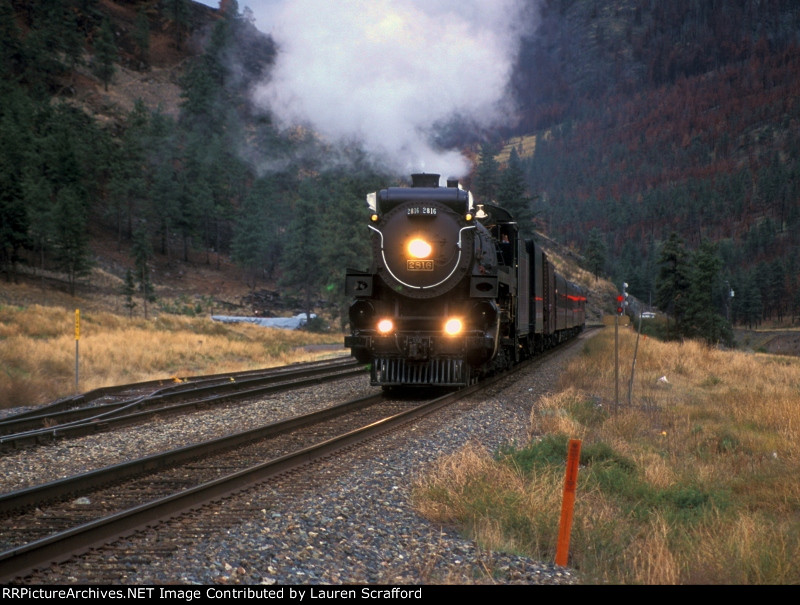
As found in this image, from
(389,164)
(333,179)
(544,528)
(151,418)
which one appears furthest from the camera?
(333,179)

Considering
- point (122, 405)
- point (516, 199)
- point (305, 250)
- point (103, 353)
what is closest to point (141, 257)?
point (305, 250)

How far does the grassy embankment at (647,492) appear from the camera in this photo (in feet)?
16.5

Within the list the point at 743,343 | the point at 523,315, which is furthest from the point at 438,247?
the point at 743,343

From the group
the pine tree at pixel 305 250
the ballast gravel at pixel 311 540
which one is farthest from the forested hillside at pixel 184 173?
the ballast gravel at pixel 311 540

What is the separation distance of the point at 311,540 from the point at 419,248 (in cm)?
837

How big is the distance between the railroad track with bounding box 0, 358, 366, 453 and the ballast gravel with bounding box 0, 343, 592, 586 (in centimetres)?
83

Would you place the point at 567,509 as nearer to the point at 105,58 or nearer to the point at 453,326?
the point at 453,326

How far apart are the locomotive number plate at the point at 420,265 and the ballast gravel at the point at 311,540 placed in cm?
491

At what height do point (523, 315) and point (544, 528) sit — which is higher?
point (523, 315)

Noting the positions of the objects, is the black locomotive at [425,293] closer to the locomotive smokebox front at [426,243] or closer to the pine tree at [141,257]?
the locomotive smokebox front at [426,243]

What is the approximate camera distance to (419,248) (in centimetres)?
1293

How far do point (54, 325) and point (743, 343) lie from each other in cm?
8124
